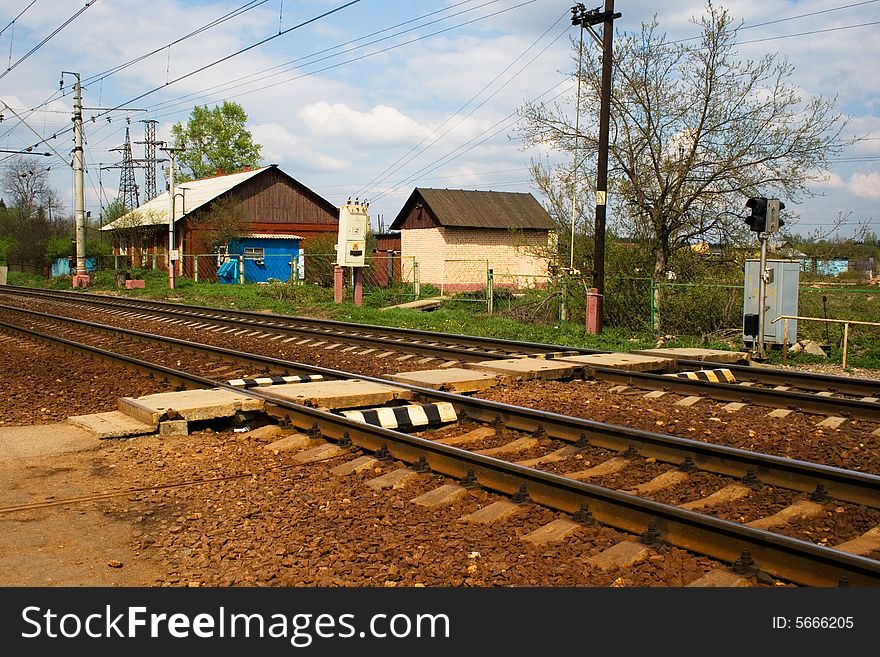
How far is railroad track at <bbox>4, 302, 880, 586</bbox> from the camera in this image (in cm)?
475

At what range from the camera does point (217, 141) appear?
3494 inches

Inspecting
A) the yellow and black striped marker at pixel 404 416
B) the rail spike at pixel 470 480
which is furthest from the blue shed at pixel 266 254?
the rail spike at pixel 470 480

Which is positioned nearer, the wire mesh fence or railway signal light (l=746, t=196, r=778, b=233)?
railway signal light (l=746, t=196, r=778, b=233)

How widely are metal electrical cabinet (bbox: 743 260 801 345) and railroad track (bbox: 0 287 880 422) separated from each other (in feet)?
8.16

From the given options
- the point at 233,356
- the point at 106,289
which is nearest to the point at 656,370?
the point at 233,356

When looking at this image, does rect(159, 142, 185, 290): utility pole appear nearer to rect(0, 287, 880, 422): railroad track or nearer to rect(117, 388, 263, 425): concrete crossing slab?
rect(0, 287, 880, 422): railroad track

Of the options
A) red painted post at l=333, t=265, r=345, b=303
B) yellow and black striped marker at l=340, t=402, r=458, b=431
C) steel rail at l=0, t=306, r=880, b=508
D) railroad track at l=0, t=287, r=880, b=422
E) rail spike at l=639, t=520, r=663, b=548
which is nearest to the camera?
rail spike at l=639, t=520, r=663, b=548

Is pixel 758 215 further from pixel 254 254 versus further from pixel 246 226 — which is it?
pixel 254 254

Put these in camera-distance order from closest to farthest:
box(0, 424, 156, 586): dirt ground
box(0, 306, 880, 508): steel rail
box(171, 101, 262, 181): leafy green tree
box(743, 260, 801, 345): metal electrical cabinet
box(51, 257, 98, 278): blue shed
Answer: box(0, 424, 156, 586): dirt ground
box(0, 306, 880, 508): steel rail
box(743, 260, 801, 345): metal electrical cabinet
box(51, 257, 98, 278): blue shed
box(171, 101, 262, 181): leafy green tree

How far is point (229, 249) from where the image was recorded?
51.7 meters

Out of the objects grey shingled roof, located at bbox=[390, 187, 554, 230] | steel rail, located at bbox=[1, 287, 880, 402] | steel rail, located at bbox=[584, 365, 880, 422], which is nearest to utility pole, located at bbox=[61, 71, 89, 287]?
grey shingled roof, located at bbox=[390, 187, 554, 230]

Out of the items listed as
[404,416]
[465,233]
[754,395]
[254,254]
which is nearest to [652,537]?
[404,416]

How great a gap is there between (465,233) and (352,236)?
53.2 feet
